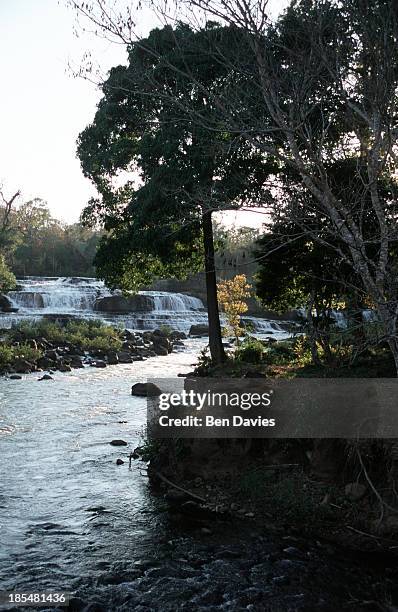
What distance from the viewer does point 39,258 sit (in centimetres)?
5662

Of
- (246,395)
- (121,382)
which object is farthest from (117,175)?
(246,395)

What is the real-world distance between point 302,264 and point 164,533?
278 inches

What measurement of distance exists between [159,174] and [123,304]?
26.2 metres

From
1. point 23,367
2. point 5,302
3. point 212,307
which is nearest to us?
point 212,307

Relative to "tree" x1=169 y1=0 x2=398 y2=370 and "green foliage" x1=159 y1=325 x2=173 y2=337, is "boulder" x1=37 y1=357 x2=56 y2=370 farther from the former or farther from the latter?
"tree" x1=169 y1=0 x2=398 y2=370

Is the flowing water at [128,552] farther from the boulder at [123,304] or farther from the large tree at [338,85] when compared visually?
the boulder at [123,304]

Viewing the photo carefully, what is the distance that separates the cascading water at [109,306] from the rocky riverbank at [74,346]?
11.5 feet

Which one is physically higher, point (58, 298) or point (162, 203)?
point (162, 203)

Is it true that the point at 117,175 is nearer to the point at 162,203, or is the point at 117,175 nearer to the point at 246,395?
the point at 162,203

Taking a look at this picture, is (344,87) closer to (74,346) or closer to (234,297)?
(234,297)

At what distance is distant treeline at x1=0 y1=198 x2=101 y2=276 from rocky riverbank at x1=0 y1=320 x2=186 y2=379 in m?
23.3

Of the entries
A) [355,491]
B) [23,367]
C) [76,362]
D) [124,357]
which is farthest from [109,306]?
[355,491]

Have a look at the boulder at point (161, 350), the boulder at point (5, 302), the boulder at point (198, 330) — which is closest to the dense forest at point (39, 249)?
the boulder at point (5, 302)

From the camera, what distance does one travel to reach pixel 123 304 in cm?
3966
